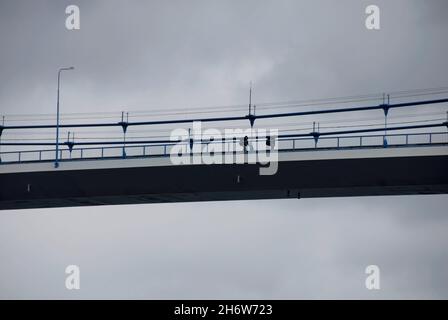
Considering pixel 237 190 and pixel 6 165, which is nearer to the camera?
pixel 237 190

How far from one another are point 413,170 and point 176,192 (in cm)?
1484

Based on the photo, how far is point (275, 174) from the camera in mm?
68188

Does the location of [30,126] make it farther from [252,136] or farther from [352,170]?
[352,170]

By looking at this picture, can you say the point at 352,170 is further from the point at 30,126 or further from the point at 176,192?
the point at 30,126

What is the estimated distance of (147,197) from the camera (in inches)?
2867

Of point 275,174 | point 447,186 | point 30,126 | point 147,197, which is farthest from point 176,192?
point 30,126

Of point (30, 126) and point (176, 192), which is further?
point (30, 126)
